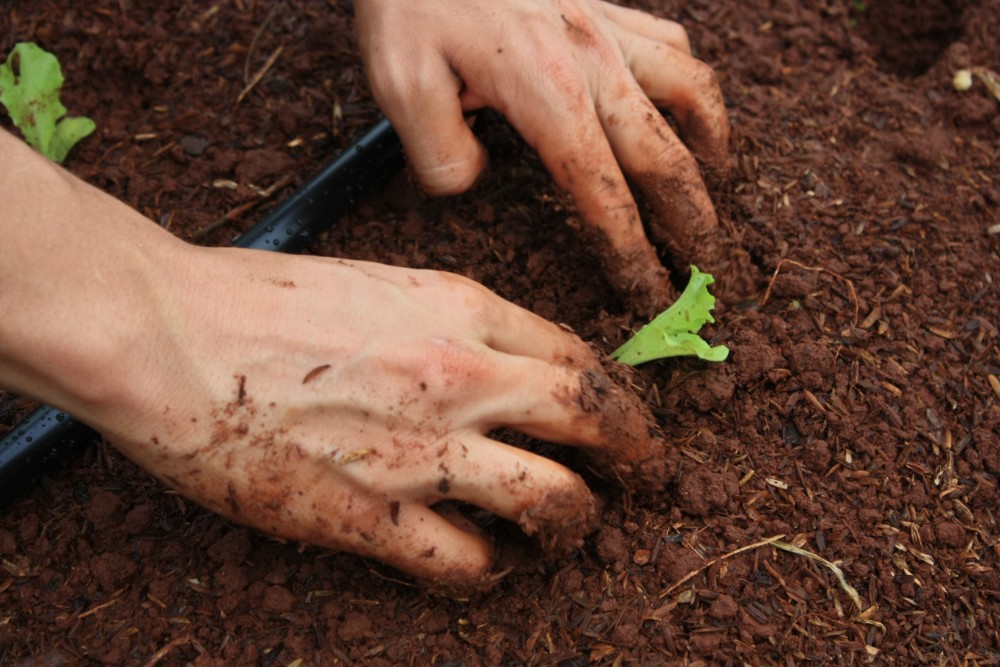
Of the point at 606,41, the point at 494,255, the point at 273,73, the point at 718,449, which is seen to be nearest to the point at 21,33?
the point at 273,73

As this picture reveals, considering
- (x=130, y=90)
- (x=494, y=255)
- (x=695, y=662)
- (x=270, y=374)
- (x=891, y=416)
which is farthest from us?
(x=130, y=90)

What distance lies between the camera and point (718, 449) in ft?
5.95

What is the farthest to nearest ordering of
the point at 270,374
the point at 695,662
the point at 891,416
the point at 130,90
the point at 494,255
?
1. the point at 130,90
2. the point at 494,255
3. the point at 891,416
4. the point at 695,662
5. the point at 270,374

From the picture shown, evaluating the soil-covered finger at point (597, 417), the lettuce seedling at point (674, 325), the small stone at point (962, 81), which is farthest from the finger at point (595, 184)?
the small stone at point (962, 81)

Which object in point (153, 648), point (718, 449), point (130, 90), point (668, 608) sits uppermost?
point (130, 90)

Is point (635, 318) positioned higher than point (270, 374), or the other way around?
point (270, 374)

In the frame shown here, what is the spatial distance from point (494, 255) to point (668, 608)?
2.98 ft

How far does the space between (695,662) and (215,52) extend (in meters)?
2.00

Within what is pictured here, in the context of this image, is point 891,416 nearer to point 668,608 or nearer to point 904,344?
point 904,344

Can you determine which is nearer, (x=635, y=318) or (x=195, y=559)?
(x=195, y=559)

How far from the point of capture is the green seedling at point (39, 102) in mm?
2217

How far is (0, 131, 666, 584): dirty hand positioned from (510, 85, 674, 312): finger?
0.42 meters

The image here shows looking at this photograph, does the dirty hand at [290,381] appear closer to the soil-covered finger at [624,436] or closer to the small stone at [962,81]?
the soil-covered finger at [624,436]

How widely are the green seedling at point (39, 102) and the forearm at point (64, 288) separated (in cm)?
84
